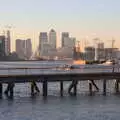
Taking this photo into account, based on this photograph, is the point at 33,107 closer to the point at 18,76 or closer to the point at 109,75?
the point at 18,76

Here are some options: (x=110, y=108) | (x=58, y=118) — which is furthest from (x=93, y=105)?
(x=58, y=118)

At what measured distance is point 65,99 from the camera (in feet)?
207

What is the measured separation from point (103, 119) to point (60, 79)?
23.8m

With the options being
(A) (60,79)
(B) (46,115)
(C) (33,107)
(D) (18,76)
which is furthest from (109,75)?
(B) (46,115)

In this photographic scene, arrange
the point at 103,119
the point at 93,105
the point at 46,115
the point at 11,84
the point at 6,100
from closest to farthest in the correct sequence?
the point at 103,119 → the point at 46,115 → the point at 93,105 → the point at 6,100 → the point at 11,84

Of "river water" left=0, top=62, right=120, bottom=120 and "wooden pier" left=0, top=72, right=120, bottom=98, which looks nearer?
"river water" left=0, top=62, right=120, bottom=120

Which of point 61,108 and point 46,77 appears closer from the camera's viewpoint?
point 61,108

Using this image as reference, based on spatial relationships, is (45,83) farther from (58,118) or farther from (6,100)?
(58,118)

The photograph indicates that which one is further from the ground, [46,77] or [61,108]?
[46,77]

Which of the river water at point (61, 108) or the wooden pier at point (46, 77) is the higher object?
the wooden pier at point (46, 77)

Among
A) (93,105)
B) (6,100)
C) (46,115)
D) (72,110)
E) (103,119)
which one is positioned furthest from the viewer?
(6,100)

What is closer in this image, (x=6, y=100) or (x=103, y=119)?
(x=103, y=119)

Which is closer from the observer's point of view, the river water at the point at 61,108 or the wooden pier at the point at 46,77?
the river water at the point at 61,108

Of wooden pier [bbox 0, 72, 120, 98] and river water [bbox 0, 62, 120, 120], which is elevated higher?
wooden pier [bbox 0, 72, 120, 98]
